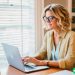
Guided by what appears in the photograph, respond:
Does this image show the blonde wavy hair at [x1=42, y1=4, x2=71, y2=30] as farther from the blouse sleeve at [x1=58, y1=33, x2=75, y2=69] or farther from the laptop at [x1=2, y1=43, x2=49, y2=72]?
the laptop at [x1=2, y1=43, x2=49, y2=72]

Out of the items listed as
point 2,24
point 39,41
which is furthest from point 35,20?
point 2,24

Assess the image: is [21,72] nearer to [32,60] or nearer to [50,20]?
[32,60]

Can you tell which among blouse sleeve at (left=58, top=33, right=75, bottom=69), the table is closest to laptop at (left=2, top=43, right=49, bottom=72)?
the table

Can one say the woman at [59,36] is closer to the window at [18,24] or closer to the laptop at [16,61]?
the laptop at [16,61]

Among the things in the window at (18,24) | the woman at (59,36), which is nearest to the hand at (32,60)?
the woman at (59,36)

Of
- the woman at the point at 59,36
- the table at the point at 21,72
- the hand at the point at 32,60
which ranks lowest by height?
the table at the point at 21,72

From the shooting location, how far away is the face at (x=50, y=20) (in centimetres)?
210

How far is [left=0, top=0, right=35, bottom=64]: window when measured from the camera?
2.55 m

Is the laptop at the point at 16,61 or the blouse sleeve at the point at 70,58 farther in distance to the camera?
the blouse sleeve at the point at 70,58

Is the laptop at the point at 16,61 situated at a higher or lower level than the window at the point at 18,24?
lower

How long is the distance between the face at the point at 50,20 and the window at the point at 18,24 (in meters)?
0.62

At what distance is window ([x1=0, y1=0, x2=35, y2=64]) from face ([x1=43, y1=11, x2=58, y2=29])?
0.62m

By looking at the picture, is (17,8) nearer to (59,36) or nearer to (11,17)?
(11,17)

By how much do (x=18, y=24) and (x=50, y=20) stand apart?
0.67 m
